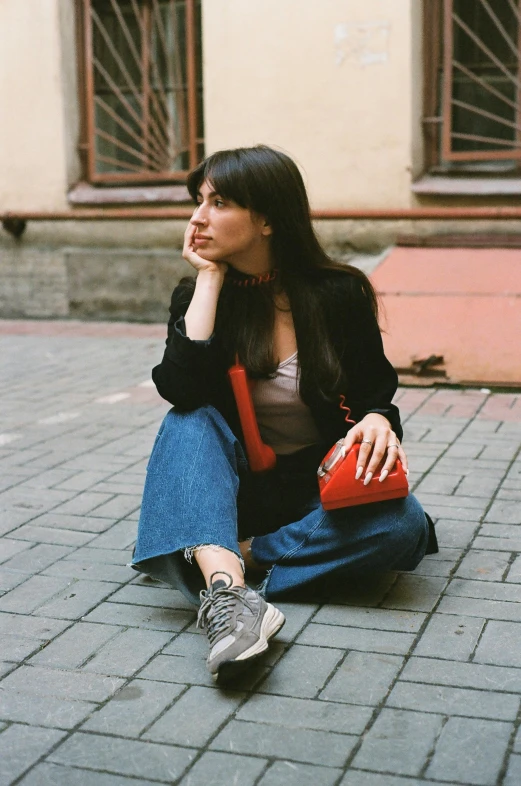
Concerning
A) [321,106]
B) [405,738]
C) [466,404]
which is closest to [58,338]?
[321,106]

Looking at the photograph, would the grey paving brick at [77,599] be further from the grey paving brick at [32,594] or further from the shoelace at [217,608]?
the shoelace at [217,608]

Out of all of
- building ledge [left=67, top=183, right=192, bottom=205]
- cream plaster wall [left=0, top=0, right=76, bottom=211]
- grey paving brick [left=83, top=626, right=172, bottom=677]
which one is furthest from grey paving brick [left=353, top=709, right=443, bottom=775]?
cream plaster wall [left=0, top=0, right=76, bottom=211]

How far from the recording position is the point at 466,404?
5781 millimetres

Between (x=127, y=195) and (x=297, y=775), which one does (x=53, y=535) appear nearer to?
(x=297, y=775)

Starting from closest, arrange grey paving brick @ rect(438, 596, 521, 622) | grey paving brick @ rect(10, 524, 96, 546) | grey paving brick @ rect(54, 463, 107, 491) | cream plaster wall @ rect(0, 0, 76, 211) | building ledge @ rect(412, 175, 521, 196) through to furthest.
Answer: grey paving brick @ rect(438, 596, 521, 622) < grey paving brick @ rect(10, 524, 96, 546) < grey paving brick @ rect(54, 463, 107, 491) < building ledge @ rect(412, 175, 521, 196) < cream plaster wall @ rect(0, 0, 76, 211)

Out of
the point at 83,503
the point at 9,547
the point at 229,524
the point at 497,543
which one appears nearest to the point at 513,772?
the point at 229,524

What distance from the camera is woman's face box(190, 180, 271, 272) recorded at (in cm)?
301

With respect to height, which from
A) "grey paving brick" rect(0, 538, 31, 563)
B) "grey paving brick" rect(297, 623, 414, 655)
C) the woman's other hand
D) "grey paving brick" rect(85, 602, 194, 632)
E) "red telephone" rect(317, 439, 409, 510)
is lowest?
"grey paving brick" rect(0, 538, 31, 563)

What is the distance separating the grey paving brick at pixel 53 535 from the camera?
3705 millimetres

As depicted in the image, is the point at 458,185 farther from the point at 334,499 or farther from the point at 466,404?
the point at 334,499

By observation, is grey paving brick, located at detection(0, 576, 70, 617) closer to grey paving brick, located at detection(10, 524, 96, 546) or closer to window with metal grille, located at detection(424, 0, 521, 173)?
grey paving brick, located at detection(10, 524, 96, 546)

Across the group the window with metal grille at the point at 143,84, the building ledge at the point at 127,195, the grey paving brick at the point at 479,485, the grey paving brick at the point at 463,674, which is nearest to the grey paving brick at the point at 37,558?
the grey paving brick at the point at 463,674

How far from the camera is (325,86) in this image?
26.4ft

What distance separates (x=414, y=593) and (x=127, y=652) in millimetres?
886
